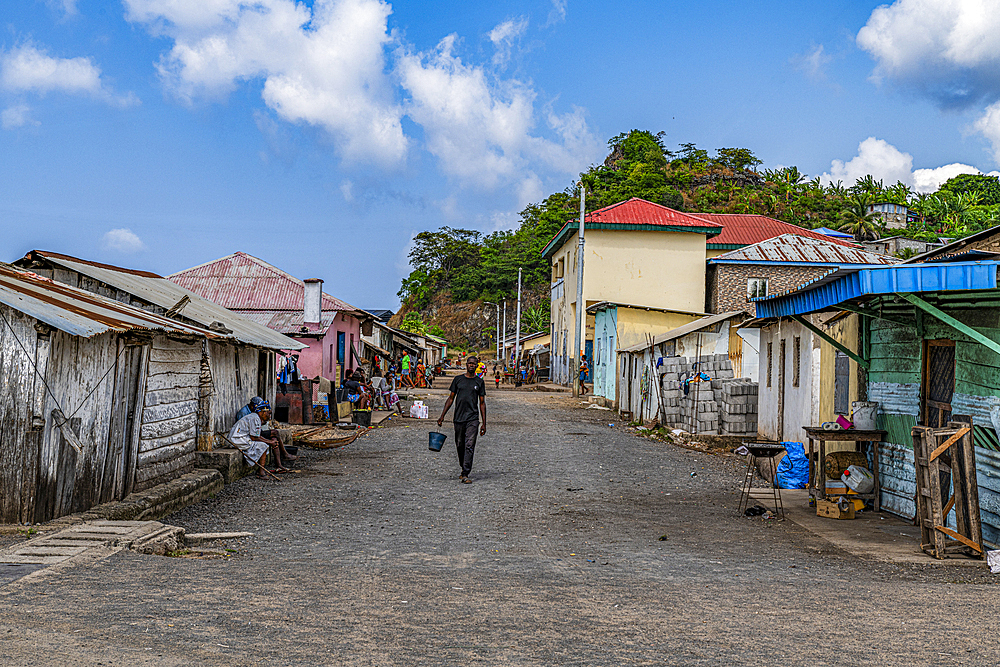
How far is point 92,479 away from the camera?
8.62 meters

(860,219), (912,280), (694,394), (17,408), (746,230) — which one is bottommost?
(17,408)

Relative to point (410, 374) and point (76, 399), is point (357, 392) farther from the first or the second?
point (410, 374)

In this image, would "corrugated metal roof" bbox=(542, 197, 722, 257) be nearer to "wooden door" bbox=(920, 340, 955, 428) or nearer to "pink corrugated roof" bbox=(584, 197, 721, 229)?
"pink corrugated roof" bbox=(584, 197, 721, 229)

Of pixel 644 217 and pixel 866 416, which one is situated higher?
pixel 644 217

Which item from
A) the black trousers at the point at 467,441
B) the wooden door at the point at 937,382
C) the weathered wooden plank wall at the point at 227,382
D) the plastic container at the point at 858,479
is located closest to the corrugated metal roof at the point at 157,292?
the weathered wooden plank wall at the point at 227,382

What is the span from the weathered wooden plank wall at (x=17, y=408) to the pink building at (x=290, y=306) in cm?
1612

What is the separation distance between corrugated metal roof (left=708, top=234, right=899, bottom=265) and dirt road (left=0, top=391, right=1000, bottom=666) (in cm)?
3075

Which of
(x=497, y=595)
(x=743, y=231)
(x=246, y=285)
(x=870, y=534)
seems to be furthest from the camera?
(x=743, y=231)

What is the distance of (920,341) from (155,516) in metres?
8.73

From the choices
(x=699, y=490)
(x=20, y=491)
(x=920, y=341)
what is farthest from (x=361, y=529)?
(x=920, y=341)

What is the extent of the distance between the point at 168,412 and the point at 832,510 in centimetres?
827

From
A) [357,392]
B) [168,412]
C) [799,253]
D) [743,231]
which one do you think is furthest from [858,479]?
[743,231]

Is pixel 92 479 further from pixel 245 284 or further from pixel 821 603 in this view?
pixel 245 284

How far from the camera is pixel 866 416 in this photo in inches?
401
